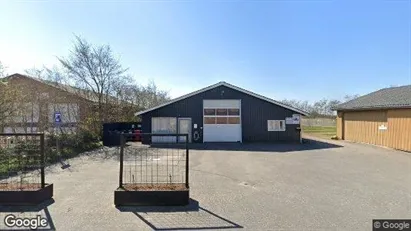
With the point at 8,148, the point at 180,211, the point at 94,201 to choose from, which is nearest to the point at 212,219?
Result: the point at 180,211

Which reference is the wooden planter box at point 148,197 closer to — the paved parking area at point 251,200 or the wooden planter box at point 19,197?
the paved parking area at point 251,200

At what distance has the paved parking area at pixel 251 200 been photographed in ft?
17.4

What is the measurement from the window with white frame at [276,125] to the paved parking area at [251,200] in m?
11.5

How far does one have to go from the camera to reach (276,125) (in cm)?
2292

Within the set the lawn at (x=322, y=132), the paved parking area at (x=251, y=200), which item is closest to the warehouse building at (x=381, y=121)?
the lawn at (x=322, y=132)

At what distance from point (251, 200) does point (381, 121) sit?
16.8m

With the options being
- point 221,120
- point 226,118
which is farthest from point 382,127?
point 221,120

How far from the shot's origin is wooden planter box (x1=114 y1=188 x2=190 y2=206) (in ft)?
20.4

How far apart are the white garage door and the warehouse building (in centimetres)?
876

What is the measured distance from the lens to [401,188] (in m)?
8.16

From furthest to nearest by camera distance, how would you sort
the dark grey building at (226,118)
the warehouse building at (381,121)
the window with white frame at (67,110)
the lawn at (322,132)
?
the lawn at (322,132) < the dark grey building at (226,118) < the window with white frame at (67,110) < the warehouse building at (381,121)

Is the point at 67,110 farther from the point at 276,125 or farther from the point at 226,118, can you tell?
the point at 276,125

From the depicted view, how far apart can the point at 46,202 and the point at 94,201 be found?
949mm

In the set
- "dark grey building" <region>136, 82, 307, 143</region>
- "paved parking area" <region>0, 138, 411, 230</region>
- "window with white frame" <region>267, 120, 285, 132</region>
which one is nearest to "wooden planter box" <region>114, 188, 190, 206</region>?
"paved parking area" <region>0, 138, 411, 230</region>
